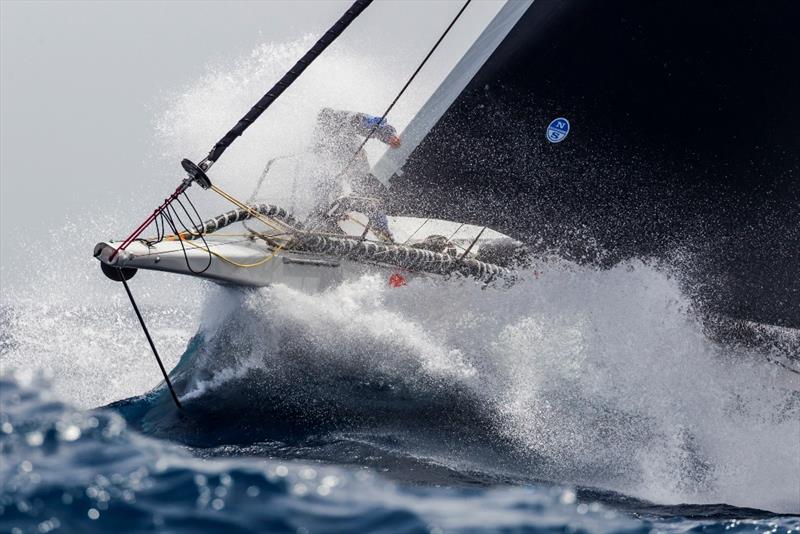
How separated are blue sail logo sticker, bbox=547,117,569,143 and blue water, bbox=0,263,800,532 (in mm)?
1293

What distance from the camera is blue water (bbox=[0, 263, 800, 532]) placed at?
498 cm

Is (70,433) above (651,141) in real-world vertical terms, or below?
below

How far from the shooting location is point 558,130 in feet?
29.8

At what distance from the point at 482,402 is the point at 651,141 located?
11.0 ft

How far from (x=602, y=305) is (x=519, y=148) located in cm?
184

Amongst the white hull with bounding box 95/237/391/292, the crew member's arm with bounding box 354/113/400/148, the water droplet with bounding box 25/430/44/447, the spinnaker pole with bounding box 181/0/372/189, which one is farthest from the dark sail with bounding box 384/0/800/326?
the water droplet with bounding box 25/430/44/447

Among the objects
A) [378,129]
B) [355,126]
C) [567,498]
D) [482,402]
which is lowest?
[567,498]

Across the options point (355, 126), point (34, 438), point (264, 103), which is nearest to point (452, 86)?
point (355, 126)

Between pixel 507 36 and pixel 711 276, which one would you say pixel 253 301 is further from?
pixel 711 276

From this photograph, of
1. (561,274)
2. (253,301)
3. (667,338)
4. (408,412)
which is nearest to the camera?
(408,412)

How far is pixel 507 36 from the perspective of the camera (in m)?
9.09

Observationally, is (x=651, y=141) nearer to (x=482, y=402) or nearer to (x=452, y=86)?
(x=452, y=86)

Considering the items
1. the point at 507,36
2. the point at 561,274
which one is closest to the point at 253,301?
the point at 561,274

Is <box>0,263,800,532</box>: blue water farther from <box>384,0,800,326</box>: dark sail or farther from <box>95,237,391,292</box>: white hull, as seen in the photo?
<box>384,0,800,326</box>: dark sail
